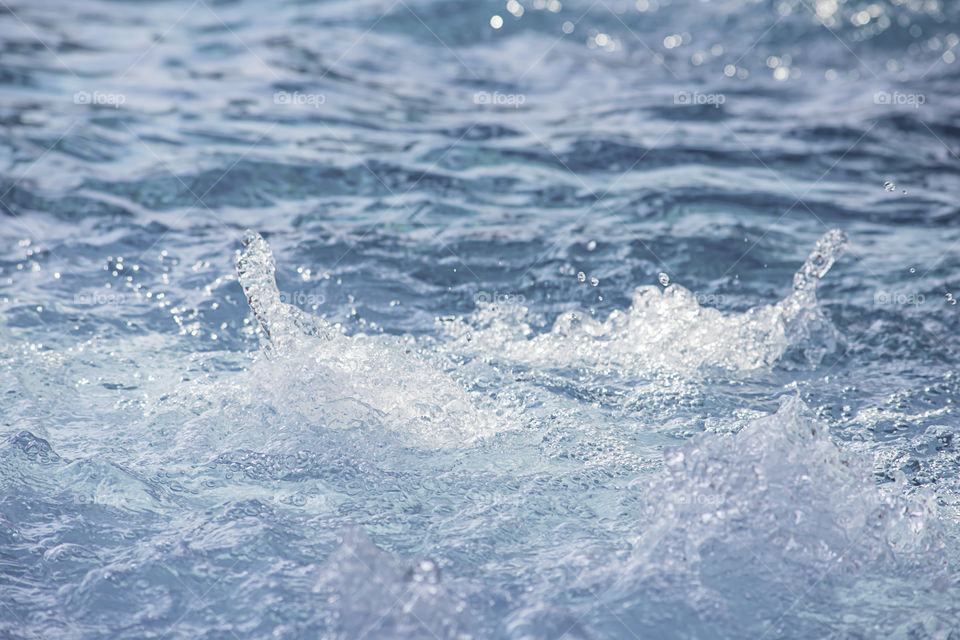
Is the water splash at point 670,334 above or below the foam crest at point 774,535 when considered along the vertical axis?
above

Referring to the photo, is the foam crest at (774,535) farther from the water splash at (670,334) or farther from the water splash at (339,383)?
the water splash at (670,334)

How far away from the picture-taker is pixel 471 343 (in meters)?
3.98

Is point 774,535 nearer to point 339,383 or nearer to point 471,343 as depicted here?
point 339,383

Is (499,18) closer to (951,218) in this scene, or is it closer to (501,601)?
(951,218)

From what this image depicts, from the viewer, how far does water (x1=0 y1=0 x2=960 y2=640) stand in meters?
2.47

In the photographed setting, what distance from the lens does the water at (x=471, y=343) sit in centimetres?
247

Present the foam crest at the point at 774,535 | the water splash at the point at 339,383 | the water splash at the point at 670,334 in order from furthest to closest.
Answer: the water splash at the point at 670,334 < the water splash at the point at 339,383 < the foam crest at the point at 774,535

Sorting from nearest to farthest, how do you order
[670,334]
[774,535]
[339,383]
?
[774,535] < [339,383] < [670,334]

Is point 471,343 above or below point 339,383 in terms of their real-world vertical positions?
above

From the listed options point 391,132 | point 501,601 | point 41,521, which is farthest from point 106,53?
point 501,601

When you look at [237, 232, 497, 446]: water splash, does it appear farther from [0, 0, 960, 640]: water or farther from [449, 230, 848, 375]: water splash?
[449, 230, 848, 375]: water splash

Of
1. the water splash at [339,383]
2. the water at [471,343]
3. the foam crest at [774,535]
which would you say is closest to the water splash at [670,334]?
the water at [471,343]

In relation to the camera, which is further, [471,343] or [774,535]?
[471,343]

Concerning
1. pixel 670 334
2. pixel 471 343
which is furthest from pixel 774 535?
pixel 471 343
